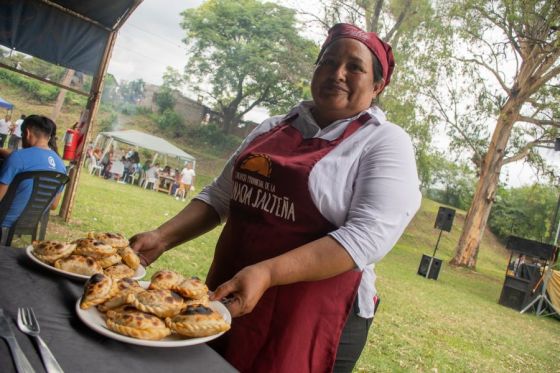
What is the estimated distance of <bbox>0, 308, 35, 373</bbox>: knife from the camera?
0.70m

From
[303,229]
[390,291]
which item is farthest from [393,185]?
[390,291]

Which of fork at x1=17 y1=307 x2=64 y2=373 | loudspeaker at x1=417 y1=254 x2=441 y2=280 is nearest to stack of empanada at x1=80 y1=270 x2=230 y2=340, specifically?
fork at x1=17 y1=307 x2=64 y2=373

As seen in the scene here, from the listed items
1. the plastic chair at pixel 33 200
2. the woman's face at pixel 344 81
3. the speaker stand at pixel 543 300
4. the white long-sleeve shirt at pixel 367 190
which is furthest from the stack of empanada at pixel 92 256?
the speaker stand at pixel 543 300

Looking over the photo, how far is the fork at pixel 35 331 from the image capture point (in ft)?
2.38

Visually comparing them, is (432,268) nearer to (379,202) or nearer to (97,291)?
(379,202)

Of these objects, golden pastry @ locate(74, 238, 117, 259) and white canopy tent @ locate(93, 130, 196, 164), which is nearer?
golden pastry @ locate(74, 238, 117, 259)

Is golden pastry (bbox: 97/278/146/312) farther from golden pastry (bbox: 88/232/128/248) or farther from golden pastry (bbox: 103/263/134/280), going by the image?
golden pastry (bbox: 88/232/128/248)

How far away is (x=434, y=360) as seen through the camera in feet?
20.2

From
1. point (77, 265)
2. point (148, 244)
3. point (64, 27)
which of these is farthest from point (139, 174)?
point (77, 265)

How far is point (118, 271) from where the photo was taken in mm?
1244

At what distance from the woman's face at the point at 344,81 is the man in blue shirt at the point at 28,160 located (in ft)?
12.4

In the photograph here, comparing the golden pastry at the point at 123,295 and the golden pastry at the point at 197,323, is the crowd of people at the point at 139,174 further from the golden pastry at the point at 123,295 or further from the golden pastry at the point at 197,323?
the golden pastry at the point at 197,323

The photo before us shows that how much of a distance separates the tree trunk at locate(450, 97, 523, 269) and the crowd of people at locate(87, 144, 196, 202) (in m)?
13.1

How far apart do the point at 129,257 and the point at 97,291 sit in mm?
347
